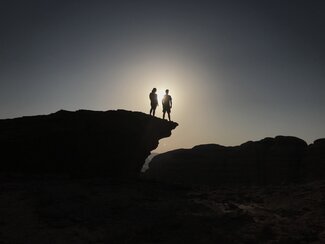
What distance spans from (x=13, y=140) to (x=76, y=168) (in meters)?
4.31

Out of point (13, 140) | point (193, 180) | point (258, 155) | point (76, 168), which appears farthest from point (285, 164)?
point (13, 140)

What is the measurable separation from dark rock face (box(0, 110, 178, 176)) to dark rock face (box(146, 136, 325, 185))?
24.7 metres

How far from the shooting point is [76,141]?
27.3m

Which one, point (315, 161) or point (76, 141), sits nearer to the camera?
point (76, 141)

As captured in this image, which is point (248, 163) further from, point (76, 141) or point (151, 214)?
point (151, 214)

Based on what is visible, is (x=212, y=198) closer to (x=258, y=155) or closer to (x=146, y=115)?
(x=146, y=115)

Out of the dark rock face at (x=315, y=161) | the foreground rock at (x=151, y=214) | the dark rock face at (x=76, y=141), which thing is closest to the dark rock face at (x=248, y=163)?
the dark rock face at (x=315, y=161)

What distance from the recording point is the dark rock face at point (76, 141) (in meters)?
25.9

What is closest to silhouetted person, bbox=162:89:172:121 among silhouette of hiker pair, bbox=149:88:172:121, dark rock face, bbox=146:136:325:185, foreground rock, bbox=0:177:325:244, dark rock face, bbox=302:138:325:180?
silhouette of hiker pair, bbox=149:88:172:121

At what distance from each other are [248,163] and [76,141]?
30.3m

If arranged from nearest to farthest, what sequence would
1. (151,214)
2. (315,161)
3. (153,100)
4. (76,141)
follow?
(151,214), (76,141), (153,100), (315,161)

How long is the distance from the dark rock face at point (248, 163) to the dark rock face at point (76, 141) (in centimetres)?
2470

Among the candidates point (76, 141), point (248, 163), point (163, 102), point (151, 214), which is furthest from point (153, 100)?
point (248, 163)

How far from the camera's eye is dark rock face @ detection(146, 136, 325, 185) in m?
49.4
